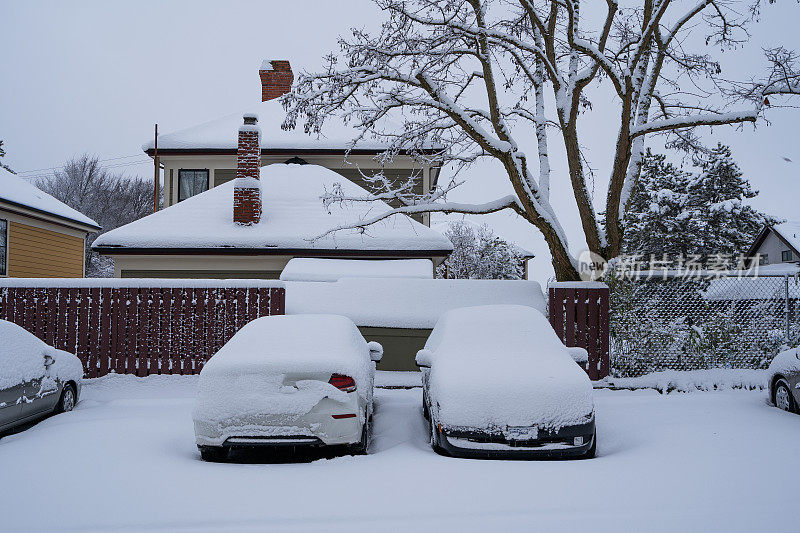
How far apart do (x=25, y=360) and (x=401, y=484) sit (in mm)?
4998

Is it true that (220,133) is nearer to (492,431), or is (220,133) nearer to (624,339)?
(624,339)

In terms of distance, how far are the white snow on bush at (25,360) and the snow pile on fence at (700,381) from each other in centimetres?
770

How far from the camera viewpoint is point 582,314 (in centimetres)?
984

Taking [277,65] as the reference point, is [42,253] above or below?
below

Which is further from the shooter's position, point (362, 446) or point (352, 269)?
point (352, 269)

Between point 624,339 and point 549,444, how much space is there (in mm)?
5146

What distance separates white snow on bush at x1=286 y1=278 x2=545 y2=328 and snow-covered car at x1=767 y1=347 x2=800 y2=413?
3512mm

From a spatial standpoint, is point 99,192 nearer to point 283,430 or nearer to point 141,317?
point 141,317

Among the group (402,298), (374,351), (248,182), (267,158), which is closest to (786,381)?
(374,351)

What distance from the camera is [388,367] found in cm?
1030

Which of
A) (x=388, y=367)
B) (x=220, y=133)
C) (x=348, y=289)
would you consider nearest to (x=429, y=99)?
(x=348, y=289)

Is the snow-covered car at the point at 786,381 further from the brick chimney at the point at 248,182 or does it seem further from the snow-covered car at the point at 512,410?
the brick chimney at the point at 248,182

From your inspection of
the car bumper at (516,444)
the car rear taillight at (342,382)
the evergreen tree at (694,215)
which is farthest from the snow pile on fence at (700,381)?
the evergreen tree at (694,215)

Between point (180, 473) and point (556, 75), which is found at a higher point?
point (556, 75)
